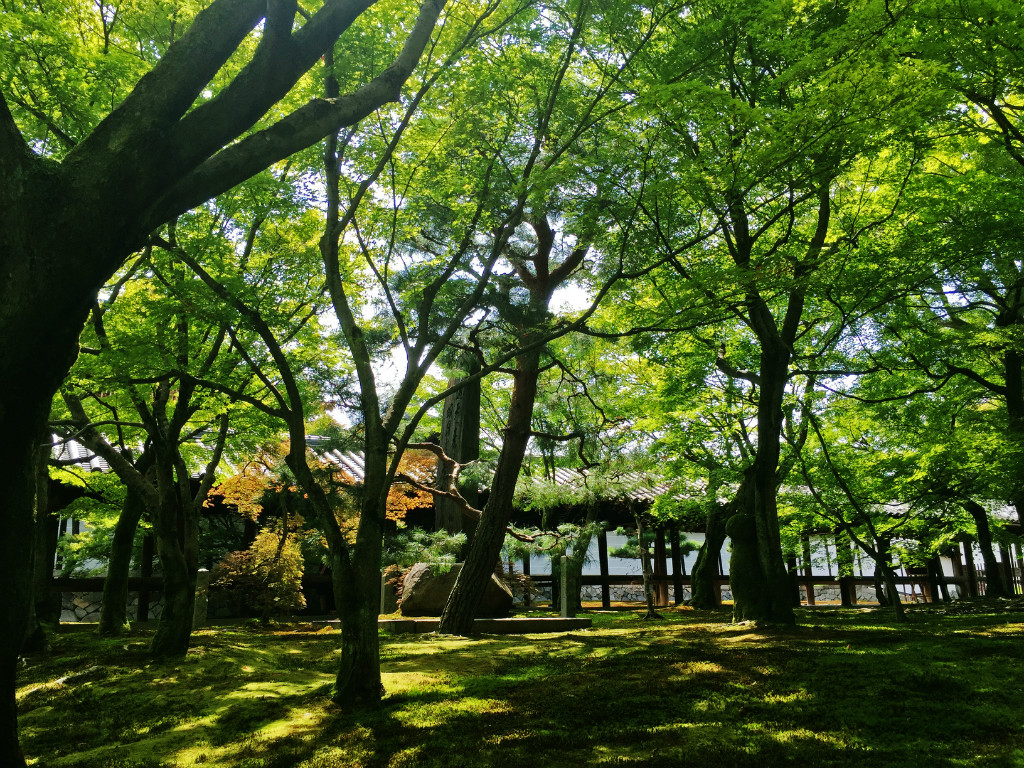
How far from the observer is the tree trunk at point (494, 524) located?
30.6 feet

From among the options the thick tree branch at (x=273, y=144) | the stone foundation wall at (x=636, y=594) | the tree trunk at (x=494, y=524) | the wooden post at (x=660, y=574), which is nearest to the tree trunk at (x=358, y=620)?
the thick tree branch at (x=273, y=144)

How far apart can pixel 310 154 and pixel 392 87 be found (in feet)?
9.40

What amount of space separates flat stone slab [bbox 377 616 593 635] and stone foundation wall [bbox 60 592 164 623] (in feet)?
23.8

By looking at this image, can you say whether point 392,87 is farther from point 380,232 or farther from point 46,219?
point 380,232

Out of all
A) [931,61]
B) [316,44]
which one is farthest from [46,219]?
[931,61]

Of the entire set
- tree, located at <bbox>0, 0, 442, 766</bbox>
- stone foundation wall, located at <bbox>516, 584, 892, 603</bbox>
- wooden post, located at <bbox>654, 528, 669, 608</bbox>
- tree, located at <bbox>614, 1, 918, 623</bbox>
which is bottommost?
stone foundation wall, located at <bbox>516, 584, 892, 603</bbox>

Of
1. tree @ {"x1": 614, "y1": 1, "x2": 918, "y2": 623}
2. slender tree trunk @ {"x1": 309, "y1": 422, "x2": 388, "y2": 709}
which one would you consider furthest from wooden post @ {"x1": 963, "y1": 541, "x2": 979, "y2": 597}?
slender tree trunk @ {"x1": 309, "y1": 422, "x2": 388, "y2": 709}

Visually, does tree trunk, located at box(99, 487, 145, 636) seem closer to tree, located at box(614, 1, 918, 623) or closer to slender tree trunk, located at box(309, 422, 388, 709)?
slender tree trunk, located at box(309, 422, 388, 709)

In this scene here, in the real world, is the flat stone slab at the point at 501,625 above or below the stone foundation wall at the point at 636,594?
below

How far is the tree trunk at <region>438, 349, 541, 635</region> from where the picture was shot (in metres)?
9.32

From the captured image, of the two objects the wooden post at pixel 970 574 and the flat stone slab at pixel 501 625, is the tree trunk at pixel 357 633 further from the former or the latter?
the wooden post at pixel 970 574

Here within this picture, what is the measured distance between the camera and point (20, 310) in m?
2.95

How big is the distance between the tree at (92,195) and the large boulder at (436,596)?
8.34m

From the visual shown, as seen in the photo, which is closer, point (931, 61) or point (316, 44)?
point (316, 44)
